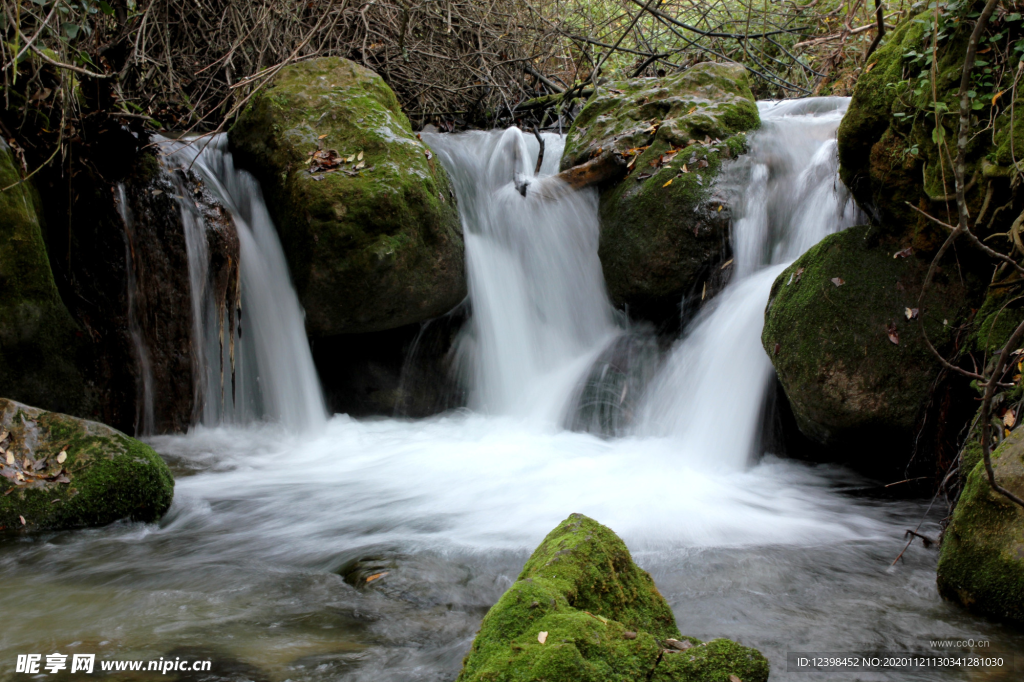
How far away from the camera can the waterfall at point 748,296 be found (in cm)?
503

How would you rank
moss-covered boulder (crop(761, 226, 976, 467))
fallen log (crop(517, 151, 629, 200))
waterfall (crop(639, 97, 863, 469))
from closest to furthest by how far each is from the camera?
moss-covered boulder (crop(761, 226, 976, 467)) < waterfall (crop(639, 97, 863, 469)) < fallen log (crop(517, 151, 629, 200))

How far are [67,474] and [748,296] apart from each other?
15.0 feet

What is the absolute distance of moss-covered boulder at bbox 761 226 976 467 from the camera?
152 inches

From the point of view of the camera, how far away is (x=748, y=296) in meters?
5.48

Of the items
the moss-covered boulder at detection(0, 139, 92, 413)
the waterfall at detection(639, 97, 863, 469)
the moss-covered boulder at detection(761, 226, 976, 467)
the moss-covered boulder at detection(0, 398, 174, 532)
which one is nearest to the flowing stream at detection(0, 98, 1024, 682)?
the waterfall at detection(639, 97, 863, 469)

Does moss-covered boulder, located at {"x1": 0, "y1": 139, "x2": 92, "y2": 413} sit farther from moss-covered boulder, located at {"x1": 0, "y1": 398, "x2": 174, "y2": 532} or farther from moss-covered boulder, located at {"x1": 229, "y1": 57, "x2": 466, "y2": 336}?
moss-covered boulder, located at {"x1": 229, "y1": 57, "x2": 466, "y2": 336}

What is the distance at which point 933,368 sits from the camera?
12.6ft

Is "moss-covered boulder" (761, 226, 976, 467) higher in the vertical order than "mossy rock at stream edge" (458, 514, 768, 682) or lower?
higher

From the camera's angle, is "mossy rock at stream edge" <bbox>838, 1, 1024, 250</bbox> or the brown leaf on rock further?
the brown leaf on rock

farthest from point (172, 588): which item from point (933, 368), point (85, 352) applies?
point (933, 368)

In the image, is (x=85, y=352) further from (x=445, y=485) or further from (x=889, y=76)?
(x=889, y=76)

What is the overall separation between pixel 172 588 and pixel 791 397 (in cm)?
346

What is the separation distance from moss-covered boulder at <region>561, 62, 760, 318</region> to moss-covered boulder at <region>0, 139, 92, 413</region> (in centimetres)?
417

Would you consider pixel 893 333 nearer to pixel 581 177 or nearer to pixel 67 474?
pixel 581 177
